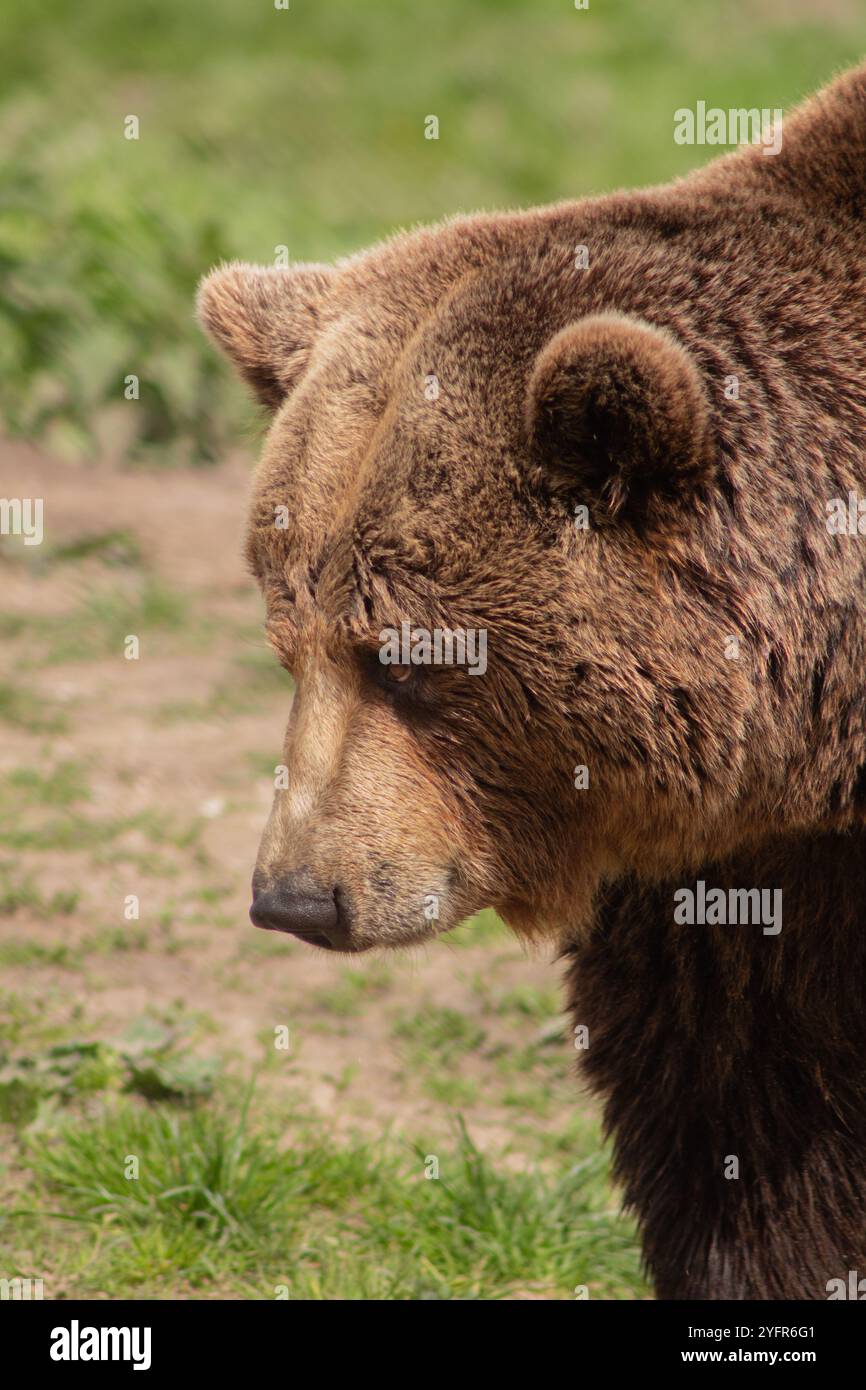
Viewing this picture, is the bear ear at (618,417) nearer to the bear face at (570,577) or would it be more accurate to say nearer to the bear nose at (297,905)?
the bear face at (570,577)

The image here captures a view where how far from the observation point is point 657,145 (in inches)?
678

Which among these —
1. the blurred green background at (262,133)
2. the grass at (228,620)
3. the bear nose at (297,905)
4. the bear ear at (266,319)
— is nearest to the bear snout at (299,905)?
the bear nose at (297,905)

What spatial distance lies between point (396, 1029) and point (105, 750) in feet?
7.76

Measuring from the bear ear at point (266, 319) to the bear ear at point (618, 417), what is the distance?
877mm

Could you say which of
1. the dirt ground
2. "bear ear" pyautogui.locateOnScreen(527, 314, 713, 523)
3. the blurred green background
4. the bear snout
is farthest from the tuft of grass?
"bear ear" pyautogui.locateOnScreen(527, 314, 713, 523)

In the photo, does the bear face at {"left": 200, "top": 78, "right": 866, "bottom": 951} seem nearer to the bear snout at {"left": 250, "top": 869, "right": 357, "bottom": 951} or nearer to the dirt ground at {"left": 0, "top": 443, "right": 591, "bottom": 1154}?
the bear snout at {"left": 250, "top": 869, "right": 357, "bottom": 951}

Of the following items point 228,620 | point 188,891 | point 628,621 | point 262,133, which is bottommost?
point 188,891

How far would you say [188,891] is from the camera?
6.46 m

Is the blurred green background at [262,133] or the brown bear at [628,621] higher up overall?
the blurred green background at [262,133]

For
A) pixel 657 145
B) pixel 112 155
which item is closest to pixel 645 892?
pixel 112 155

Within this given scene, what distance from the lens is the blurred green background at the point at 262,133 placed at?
1058 centimetres

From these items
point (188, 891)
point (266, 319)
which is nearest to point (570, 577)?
point (266, 319)

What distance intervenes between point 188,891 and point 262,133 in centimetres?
1124

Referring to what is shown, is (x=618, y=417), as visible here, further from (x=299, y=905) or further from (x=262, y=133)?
(x=262, y=133)
